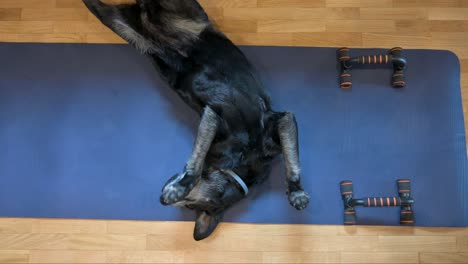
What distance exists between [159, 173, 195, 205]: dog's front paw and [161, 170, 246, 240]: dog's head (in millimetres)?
29

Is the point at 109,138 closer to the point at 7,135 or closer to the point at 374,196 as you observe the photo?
the point at 7,135

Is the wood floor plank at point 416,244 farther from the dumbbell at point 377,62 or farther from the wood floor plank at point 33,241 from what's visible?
the wood floor plank at point 33,241

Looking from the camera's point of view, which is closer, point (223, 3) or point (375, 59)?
point (375, 59)

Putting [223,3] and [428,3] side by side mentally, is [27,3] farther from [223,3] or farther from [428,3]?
[428,3]

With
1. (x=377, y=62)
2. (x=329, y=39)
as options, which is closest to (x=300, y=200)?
(x=377, y=62)

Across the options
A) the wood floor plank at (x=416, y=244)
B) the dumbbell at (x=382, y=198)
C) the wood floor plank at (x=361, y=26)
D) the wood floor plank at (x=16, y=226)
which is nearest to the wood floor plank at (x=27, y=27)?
the wood floor plank at (x=16, y=226)

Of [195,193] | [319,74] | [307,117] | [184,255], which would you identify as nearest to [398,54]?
[319,74]

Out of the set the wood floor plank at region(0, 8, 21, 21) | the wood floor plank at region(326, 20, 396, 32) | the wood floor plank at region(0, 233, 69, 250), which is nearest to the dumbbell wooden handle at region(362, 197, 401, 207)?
the wood floor plank at region(326, 20, 396, 32)

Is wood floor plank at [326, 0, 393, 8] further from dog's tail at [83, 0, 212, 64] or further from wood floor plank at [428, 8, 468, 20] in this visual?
dog's tail at [83, 0, 212, 64]

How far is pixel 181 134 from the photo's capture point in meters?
2.42

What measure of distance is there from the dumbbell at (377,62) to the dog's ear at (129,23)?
118cm

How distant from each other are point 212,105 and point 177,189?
0.50 meters

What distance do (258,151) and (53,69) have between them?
56.7 inches

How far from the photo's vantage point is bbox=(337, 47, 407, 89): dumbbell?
7.82 ft
